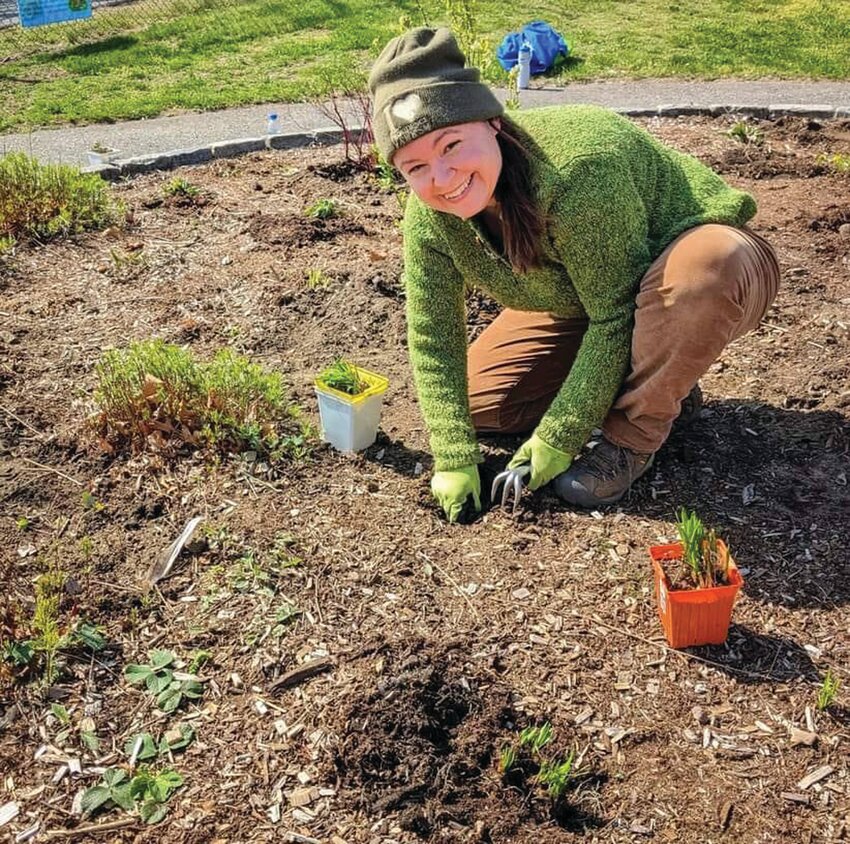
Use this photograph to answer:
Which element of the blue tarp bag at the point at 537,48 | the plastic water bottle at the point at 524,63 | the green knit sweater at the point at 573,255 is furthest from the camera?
the blue tarp bag at the point at 537,48

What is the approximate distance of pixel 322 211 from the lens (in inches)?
211

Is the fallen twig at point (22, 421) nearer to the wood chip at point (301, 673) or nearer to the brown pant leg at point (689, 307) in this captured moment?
the wood chip at point (301, 673)

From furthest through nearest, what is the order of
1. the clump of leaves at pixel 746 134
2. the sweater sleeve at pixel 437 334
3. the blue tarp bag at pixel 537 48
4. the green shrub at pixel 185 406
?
the blue tarp bag at pixel 537 48
the clump of leaves at pixel 746 134
the green shrub at pixel 185 406
the sweater sleeve at pixel 437 334

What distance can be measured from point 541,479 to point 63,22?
11.2 metres

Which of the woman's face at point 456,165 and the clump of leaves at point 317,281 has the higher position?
the woman's face at point 456,165

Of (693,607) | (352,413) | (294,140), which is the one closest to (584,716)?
(693,607)

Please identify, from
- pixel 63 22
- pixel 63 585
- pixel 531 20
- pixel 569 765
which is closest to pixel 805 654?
pixel 569 765

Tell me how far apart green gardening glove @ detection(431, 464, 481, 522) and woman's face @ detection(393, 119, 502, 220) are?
81 centimetres

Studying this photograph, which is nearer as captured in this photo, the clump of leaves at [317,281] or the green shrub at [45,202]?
the clump of leaves at [317,281]

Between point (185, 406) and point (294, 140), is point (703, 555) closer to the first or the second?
point (185, 406)

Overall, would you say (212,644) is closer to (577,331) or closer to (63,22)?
(577,331)

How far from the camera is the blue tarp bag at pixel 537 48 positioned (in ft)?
28.9

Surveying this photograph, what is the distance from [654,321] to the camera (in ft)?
9.43

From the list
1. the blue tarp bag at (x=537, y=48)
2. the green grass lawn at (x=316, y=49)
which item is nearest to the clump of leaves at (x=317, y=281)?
the green grass lawn at (x=316, y=49)
